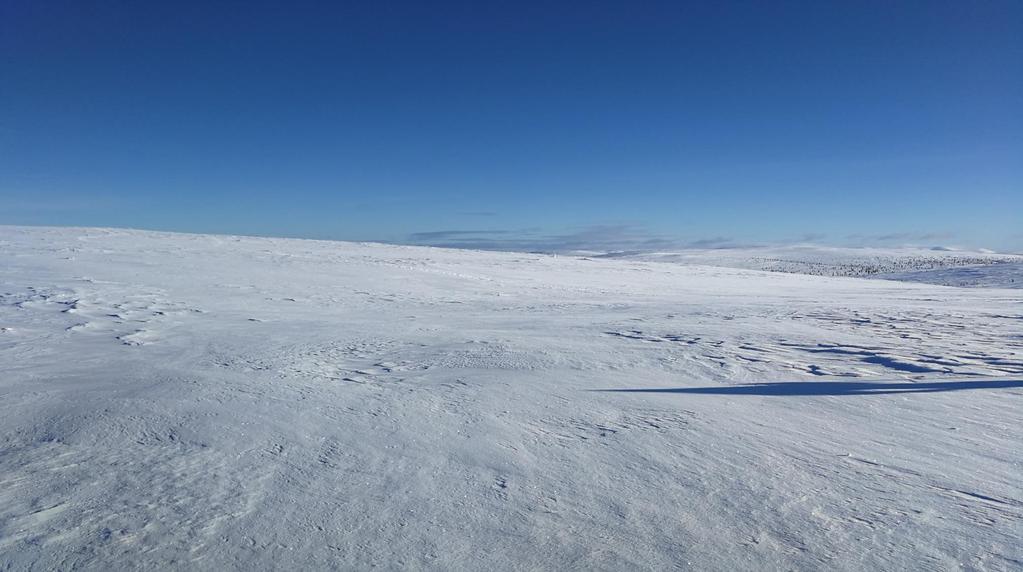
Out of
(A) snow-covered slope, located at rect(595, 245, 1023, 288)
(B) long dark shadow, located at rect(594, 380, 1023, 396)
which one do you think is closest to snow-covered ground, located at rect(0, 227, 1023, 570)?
(B) long dark shadow, located at rect(594, 380, 1023, 396)

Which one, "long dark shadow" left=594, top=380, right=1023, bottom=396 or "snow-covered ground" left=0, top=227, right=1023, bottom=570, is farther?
"long dark shadow" left=594, top=380, right=1023, bottom=396

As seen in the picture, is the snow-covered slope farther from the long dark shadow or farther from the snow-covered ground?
the snow-covered ground

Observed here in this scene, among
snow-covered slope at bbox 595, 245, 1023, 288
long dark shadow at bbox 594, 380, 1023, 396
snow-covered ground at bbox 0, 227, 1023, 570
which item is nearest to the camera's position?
snow-covered ground at bbox 0, 227, 1023, 570

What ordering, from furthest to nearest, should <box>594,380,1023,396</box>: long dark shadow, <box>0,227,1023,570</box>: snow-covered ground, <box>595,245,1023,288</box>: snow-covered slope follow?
1. <box>595,245,1023,288</box>: snow-covered slope
2. <box>594,380,1023,396</box>: long dark shadow
3. <box>0,227,1023,570</box>: snow-covered ground

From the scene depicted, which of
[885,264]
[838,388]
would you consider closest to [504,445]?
[838,388]

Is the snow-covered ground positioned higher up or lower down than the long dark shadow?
lower down

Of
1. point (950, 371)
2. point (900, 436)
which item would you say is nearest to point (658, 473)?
point (900, 436)
